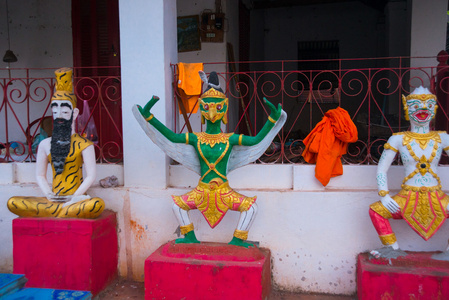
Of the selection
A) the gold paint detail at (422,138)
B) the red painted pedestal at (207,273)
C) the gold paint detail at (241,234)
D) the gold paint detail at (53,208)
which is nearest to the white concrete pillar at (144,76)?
the gold paint detail at (53,208)

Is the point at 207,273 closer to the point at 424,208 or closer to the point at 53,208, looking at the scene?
the point at 53,208

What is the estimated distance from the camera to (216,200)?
11.4 ft

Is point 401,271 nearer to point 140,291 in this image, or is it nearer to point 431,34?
point 140,291

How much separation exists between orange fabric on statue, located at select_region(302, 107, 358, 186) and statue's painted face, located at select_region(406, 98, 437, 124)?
1.87 ft

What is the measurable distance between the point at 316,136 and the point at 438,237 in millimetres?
1465

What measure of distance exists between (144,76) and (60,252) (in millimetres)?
1935

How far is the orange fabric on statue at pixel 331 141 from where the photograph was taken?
3.73 metres

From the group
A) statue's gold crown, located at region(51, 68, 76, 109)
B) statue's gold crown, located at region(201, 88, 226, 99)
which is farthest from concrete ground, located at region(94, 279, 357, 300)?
statue's gold crown, located at region(201, 88, 226, 99)

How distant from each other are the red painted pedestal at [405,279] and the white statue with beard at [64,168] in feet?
8.32

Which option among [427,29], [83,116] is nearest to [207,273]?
[83,116]

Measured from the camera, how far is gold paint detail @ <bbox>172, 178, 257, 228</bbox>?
137 inches

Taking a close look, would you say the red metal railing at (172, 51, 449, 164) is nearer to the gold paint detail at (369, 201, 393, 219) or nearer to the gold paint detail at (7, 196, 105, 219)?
the gold paint detail at (369, 201, 393, 219)

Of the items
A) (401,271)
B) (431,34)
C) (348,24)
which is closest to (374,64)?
(348,24)

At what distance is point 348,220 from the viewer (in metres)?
3.81
